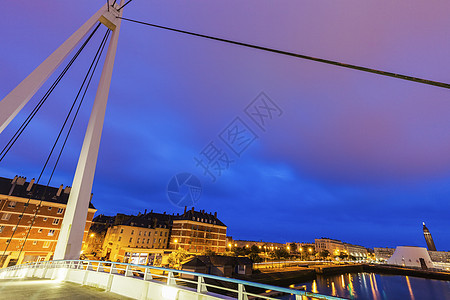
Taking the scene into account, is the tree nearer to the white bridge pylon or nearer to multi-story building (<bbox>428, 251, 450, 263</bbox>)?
the white bridge pylon

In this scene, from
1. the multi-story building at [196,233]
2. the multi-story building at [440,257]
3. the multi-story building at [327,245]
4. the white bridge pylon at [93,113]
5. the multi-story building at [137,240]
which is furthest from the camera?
the multi-story building at [327,245]

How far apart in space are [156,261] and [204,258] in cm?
2828

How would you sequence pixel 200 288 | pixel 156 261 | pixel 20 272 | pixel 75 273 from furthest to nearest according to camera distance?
pixel 156 261 < pixel 20 272 < pixel 75 273 < pixel 200 288

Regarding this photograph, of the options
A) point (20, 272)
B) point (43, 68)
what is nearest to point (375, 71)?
point (43, 68)

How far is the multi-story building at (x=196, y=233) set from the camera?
59.5 metres

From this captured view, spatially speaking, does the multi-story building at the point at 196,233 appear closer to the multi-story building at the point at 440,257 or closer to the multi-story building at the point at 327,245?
the multi-story building at the point at 327,245

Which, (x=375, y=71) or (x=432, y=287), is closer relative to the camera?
(x=375, y=71)

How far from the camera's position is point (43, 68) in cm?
976

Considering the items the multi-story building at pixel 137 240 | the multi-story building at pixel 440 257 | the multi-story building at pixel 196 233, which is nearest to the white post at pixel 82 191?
the multi-story building at pixel 137 240

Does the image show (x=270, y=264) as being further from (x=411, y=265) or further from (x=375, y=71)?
(x=411, y=265)

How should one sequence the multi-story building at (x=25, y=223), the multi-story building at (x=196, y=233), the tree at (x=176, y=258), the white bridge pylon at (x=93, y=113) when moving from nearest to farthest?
the white bridge pylon at (x=93, y=113) < the multi-story building at (x=25, y=223) < the tree at (x=176, y=258) < the multi-story building at (x=196, y=233)

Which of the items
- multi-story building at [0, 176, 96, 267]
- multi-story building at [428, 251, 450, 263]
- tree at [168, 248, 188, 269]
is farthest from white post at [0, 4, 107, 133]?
multi-story building at [428, 251, 450, 263]

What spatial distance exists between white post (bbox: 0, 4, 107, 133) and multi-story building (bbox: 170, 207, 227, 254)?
54.5 m

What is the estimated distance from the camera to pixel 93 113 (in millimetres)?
14125
